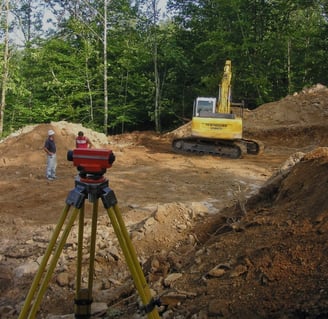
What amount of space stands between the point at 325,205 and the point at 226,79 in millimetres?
13490

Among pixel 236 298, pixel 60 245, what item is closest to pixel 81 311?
pixel 60 245

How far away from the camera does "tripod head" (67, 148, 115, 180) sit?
8.52 ft

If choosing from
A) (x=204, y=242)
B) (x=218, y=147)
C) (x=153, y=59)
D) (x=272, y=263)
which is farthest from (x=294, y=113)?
(x=272, y=263)

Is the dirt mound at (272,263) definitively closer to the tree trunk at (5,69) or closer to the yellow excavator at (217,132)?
the yellow excavator at (217,132)

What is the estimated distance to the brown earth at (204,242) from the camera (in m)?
2.97

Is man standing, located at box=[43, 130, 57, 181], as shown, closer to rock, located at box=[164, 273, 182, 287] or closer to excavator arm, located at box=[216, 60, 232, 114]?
excavator arm, located at box=[216, 60, 232, 114]

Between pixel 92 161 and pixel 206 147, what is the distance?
1369 centimetres

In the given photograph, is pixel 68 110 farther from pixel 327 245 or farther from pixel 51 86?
pixel 327 245

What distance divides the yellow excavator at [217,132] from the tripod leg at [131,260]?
500 inches

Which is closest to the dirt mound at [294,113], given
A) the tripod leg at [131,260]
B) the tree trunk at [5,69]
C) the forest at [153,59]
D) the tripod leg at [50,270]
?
the forest at [153,59]

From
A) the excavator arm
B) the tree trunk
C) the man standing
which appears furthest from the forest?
the man standing

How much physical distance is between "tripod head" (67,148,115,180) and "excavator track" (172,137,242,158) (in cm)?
1312

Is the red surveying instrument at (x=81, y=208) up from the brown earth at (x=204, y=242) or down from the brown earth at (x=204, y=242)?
up

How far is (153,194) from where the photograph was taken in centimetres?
1000
